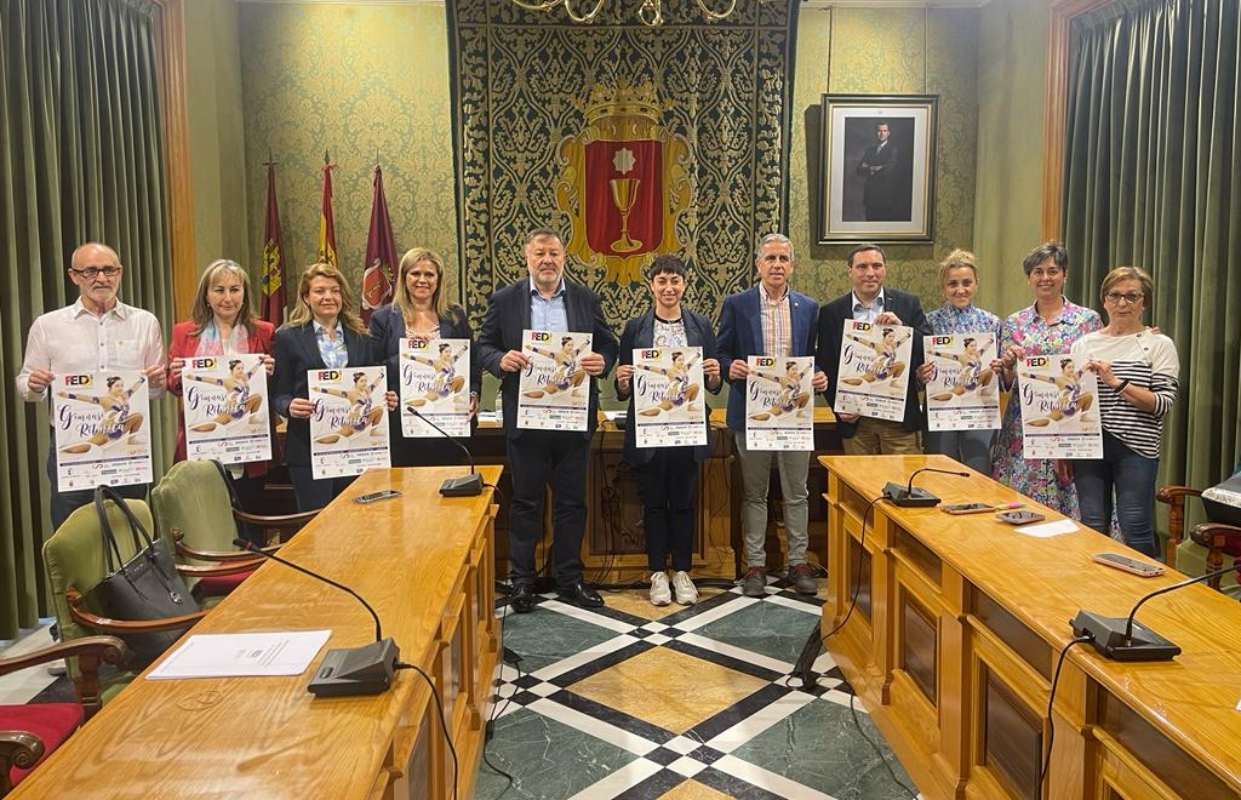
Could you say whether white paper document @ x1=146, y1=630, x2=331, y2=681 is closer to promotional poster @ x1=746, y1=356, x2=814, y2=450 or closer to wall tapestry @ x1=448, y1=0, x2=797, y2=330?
promotional poster @ x1=746, y1=356, x2=814, y2=450

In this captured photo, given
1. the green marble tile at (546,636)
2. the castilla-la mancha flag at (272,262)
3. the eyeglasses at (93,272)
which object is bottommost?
the green marble tile at (546,636)

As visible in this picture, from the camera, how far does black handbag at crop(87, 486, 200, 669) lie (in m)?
2.31

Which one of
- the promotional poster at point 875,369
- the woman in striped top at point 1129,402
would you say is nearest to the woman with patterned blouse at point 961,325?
the promotional poster at point 875,369

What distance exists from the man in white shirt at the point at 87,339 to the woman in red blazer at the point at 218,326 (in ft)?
0.35

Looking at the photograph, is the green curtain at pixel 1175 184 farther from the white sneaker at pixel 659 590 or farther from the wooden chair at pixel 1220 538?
the white sneaker at pixel 659 590

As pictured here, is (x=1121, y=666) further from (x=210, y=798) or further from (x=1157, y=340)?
(x=1157, y=340)

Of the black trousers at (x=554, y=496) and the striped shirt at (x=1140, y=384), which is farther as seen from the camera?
the black trousers at (x=554, y=496)

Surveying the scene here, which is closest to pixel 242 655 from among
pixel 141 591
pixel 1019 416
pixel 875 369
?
pixel 141 591

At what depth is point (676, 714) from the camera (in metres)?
3.18

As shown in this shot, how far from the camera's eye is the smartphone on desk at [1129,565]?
81.6 inches

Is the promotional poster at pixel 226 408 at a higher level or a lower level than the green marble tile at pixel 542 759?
higher

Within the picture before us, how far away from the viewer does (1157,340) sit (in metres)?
3.43

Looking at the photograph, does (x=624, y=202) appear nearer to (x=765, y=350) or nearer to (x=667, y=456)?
(x=765, y=350)

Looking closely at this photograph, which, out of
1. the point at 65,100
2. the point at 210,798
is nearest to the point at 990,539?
the point at 210,798
